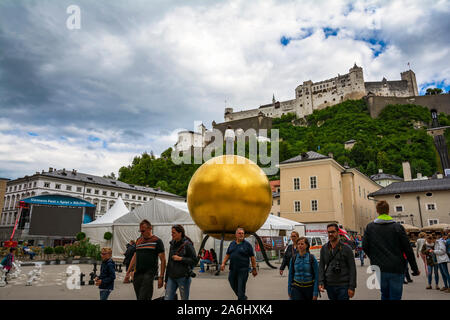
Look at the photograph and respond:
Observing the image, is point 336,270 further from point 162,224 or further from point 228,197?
point 162,224

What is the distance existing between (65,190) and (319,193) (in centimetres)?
4486

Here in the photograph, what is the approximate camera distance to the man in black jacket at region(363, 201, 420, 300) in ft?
13.3

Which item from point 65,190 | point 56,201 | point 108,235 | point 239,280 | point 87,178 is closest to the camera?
point 239,280

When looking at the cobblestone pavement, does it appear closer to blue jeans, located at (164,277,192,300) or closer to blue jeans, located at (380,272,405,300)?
blue jeans, located at (164,277,192,300)

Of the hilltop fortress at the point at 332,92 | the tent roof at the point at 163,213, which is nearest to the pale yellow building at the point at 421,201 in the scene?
the tent roof at the point at 163,213

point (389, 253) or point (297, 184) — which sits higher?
point (297, 184)

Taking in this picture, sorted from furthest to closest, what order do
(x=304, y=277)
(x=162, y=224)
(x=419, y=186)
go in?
(x=419, y=186) < (x=162, y=224) < (x=304, y=277)

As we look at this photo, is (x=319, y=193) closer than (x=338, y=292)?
No

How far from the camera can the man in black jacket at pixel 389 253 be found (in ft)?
13.3

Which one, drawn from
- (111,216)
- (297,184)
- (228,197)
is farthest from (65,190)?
(228,197)

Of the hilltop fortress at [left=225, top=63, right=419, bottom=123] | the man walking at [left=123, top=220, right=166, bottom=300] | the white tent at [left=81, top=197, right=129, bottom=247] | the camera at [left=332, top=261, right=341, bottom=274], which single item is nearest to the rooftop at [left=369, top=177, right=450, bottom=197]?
the white tent at [left=81, top=197, right=129, bottom=247]

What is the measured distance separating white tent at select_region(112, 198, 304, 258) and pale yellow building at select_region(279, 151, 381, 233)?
1135cm

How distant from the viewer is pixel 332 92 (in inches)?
3967

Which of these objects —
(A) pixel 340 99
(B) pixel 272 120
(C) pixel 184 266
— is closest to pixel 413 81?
(A) pixel 340 99
